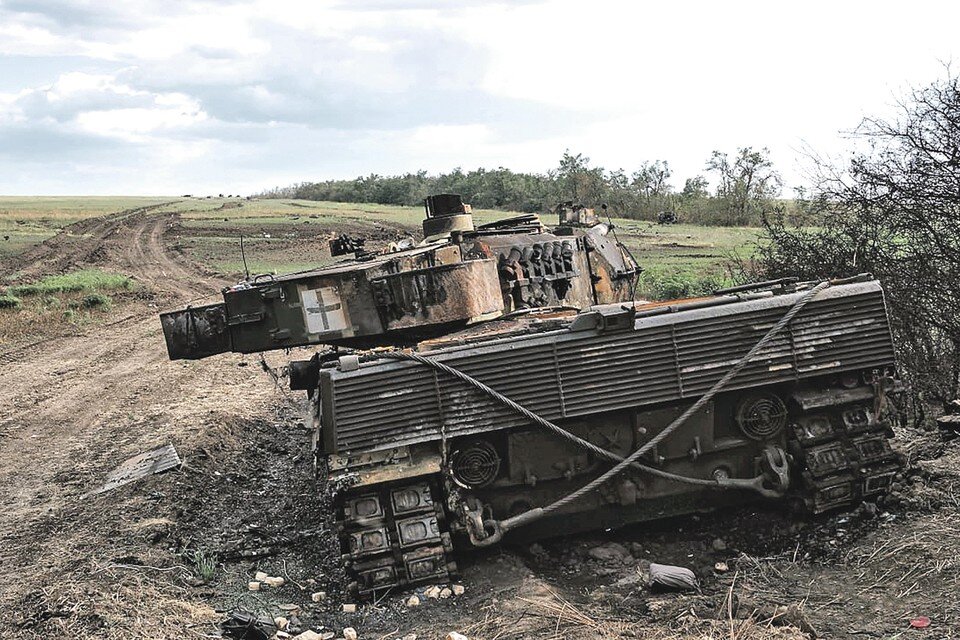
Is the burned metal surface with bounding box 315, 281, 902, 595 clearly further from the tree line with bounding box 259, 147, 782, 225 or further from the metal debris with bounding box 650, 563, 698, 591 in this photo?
the tree line with bounding box 259, 147, 782, 225

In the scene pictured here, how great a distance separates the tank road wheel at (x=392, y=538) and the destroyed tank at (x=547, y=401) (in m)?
0.01

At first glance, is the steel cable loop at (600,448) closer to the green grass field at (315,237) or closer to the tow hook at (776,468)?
the tow hook at (776,468)

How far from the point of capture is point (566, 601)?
19.3ft

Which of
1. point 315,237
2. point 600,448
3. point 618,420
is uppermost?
point 315,237

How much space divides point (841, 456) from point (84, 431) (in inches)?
355

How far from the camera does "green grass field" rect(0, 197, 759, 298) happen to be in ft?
81.3

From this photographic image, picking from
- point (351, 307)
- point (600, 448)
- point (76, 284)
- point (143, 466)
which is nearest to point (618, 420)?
point (600, 448)

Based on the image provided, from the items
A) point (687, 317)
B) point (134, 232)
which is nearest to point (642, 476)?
point (687, 317)

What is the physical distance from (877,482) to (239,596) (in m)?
4.61

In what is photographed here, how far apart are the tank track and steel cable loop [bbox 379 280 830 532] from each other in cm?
68

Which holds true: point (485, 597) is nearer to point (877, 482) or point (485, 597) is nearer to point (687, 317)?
point (687, 317)

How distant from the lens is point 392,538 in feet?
20.7

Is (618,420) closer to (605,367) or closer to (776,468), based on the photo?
(605,367)

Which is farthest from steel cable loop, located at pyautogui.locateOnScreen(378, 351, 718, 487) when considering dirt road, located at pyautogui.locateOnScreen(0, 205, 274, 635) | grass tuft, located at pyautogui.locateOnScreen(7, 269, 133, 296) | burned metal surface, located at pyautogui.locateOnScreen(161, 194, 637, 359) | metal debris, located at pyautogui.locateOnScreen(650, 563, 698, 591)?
grass tuft, located at pyautogui.locateOnScreen(7, 269, 133, 296)
